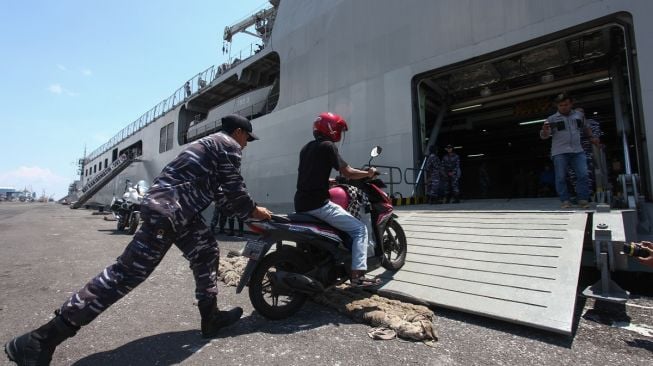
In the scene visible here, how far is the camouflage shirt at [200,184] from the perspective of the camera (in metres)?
2.30

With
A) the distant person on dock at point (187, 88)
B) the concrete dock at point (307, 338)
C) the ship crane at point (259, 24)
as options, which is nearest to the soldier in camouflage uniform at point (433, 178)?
the concrete dock at point (307, 338)

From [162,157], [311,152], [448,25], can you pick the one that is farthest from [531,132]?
[162,157]

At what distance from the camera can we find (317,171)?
300 cm

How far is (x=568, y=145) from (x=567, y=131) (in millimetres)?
212

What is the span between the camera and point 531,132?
1587 centimetres

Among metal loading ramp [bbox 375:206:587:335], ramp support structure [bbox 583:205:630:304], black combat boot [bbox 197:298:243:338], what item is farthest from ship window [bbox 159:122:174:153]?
ramp support structure [bbox 583:205:630:304]

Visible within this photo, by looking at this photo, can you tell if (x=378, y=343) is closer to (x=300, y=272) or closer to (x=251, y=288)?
(x=300, y=272)

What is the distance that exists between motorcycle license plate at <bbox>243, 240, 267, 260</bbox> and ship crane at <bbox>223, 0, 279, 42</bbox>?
15.6 m

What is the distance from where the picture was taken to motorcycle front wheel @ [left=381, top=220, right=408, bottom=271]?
373 cm

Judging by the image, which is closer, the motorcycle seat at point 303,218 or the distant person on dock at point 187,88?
the motorcycle seat at point 303,218

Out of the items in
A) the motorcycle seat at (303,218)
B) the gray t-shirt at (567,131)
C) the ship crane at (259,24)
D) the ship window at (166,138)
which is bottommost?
the motorcycle seat at (303,218)

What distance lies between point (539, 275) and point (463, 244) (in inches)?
41.3

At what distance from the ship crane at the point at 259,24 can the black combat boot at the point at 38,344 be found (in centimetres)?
1642

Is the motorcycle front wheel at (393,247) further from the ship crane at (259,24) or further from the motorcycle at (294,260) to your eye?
the ship crane at (259,24)
